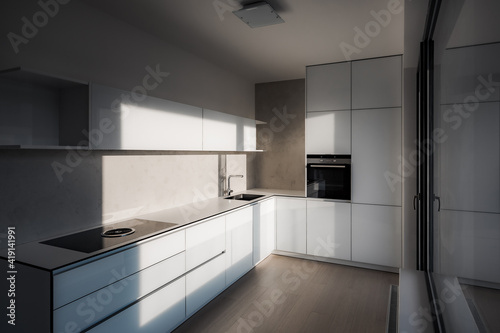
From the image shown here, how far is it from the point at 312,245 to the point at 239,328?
1865 millimetres

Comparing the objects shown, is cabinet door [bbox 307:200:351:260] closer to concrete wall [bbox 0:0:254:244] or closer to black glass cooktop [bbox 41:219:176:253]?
concrete wall [bbox 0:0:254:244]

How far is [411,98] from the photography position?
3.05 meters

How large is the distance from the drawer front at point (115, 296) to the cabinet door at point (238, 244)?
32.2 inches

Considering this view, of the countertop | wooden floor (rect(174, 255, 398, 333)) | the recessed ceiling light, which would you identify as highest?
the recessed ceiling light

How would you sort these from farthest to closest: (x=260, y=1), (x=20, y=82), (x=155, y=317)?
(x=260, y=1) < (x=155, y=317) < (x=20, y=82)

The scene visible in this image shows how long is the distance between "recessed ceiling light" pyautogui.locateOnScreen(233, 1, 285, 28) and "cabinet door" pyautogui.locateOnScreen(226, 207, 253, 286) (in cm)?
191

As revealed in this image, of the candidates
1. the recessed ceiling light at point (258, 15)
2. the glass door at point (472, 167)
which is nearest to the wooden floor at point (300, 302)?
the glass door at point (472, 167)

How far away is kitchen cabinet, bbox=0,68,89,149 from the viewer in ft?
6.39

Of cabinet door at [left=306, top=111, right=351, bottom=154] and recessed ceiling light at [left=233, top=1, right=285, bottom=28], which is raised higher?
recessed ceiling light at [left=233, top=1, right=285, bottom=28]

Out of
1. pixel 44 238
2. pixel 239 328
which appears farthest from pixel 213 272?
Result: pixel 44 238

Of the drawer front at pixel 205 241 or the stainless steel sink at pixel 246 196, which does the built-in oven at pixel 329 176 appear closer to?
the stainless steel sink at pixel 246 196

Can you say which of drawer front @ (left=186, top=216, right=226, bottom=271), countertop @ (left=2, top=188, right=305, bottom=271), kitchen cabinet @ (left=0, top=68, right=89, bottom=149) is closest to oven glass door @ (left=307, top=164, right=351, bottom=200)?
countertop @ (left=2, top=188, right=305, bottom=271)

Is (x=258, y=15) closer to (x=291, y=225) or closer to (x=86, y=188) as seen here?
(x=86, y=188)

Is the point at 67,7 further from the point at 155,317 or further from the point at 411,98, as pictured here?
the point at 411,98
